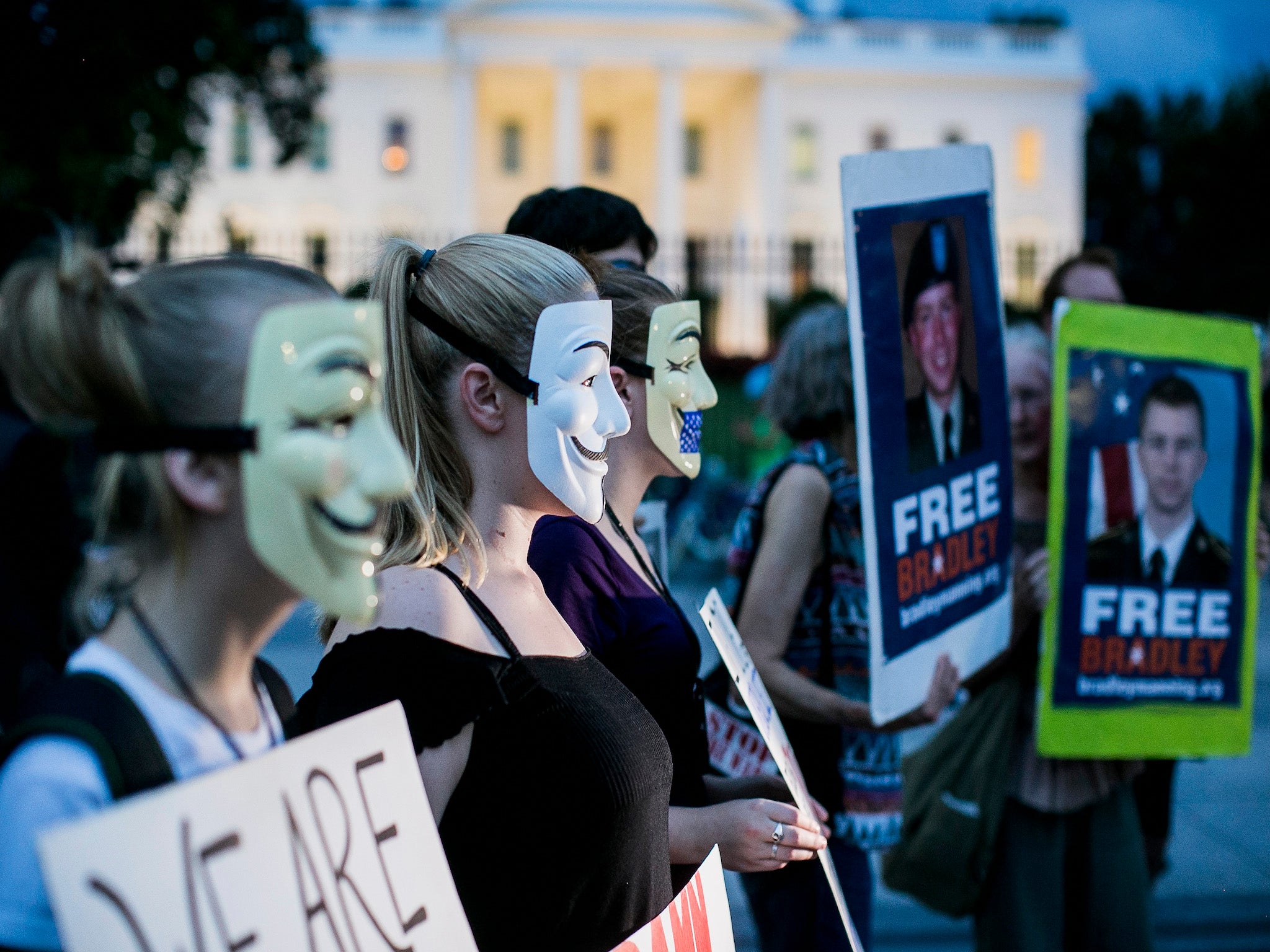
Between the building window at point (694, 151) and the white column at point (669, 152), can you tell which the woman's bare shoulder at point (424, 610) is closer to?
the white column at point (669, 152)

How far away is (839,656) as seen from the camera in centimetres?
288

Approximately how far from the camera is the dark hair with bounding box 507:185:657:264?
268 centimetres

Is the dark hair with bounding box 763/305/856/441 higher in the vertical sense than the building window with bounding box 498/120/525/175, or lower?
lower

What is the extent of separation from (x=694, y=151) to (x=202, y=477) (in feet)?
147

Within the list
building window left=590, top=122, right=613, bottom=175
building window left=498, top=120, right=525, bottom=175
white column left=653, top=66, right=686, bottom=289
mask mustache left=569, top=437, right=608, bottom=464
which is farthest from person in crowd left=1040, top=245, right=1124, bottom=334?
building window left=498, top=120, right=525, bottom=175

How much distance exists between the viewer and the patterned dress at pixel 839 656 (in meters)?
2.84

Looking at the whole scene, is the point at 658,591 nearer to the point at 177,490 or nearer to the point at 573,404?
the point at 573,404

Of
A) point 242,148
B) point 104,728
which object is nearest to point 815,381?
point 104,728

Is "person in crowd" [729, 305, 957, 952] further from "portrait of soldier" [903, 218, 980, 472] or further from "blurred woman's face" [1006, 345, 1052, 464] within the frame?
"blurred woman's face" [1006, 345, 1052, 464]

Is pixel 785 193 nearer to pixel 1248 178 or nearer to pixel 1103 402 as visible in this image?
pixel 1248 178

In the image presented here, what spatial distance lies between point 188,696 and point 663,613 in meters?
1.07

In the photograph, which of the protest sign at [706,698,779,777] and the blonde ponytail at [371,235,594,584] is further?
the protest sign at [706,698,779,777]

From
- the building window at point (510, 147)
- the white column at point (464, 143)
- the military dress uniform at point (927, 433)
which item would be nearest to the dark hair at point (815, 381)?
the military dress uniform at point (927, 433)

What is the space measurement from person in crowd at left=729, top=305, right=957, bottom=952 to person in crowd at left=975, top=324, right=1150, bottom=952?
1.28ft
